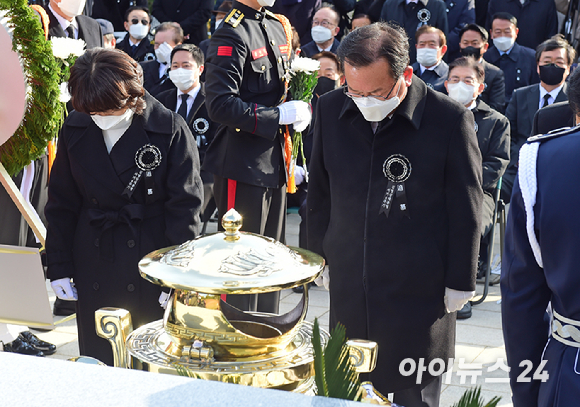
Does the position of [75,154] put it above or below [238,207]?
above

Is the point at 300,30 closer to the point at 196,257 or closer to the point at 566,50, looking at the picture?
the point at 566,50

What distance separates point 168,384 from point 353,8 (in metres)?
9.55

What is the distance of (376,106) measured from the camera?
283cm

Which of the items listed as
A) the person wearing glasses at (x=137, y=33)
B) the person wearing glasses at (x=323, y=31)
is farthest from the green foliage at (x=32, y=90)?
the person wearing glasses at (x=137, y=33)

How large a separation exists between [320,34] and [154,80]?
2240 mm

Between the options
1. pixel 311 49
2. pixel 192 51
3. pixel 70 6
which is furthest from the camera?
pixel 311 49

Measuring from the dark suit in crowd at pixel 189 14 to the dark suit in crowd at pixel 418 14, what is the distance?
293 centimetres

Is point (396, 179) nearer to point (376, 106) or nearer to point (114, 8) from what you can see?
point (376, 106)

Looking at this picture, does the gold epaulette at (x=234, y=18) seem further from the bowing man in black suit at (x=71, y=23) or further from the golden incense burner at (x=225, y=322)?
the golden incense burner at (x=225, y=322)

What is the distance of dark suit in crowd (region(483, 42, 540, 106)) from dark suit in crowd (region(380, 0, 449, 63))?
852 millimetres

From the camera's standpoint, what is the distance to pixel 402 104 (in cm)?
286

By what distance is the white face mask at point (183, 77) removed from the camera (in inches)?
254

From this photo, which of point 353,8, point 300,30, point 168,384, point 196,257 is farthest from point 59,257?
point 353,8

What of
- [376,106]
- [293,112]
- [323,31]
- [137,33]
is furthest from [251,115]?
[137,33]
